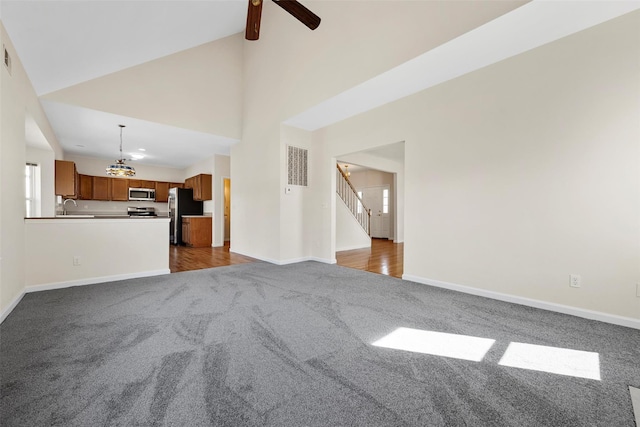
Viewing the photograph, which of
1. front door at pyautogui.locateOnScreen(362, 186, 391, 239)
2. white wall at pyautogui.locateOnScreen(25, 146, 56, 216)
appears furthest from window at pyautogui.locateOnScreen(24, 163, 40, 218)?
front door at pyautogui.locateOnScreen(362, 186, 391, 239)

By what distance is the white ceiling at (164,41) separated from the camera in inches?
97.7

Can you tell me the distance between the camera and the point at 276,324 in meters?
2.41

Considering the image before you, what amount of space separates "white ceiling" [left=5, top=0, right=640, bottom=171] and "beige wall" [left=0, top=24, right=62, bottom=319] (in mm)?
310

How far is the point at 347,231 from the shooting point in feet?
23.6

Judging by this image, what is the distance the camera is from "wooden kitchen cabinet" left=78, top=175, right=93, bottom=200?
751cm

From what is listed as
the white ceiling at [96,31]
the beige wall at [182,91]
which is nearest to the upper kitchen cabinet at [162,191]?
the beige wall at [182,91]

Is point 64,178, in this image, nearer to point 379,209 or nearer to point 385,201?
point 379,209

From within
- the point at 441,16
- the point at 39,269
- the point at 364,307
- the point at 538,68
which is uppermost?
the point at 441,16

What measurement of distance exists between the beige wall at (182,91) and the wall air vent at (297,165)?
1.65 m

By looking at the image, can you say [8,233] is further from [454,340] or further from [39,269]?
[454,340]

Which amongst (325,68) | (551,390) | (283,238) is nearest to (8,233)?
(283,238)

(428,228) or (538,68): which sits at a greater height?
(538,68)

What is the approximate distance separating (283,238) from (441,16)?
4.12 meters

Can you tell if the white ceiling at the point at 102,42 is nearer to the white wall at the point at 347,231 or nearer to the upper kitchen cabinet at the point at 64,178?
the upper kitchen cabinet at the point at 64,178
